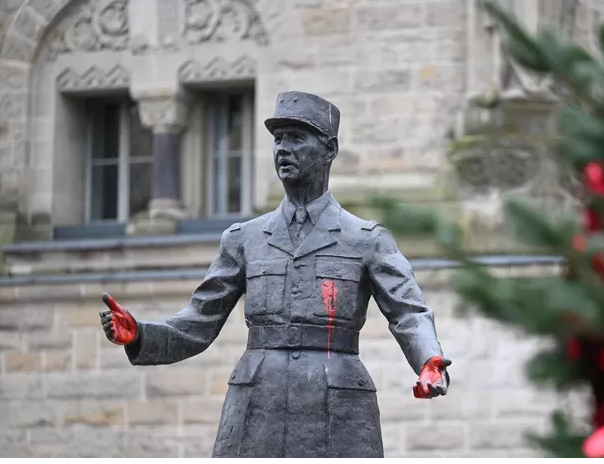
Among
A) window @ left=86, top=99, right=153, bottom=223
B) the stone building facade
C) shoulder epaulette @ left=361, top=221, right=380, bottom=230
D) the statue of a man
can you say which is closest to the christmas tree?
the statue of a man

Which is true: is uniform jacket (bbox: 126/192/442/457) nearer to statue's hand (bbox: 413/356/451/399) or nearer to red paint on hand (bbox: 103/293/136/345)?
Result: red paint on hand (bbox: 103/293/136/345)

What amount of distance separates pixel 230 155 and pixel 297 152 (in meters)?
9.77

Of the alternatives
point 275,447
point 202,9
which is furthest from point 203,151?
point 275,447

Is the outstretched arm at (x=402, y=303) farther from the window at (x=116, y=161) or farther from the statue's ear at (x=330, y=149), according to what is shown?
the window at (x=116, y=161)

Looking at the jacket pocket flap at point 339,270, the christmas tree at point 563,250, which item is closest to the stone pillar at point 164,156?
the jacket pocket flap at point 339,270

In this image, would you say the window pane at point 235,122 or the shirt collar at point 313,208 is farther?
the window pane at point 235,122

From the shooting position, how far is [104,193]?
17.6 meters

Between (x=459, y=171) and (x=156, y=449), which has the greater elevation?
(x=459, y=171)

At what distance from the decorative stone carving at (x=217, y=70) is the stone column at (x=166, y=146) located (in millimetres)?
212

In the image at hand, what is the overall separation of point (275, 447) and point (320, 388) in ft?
0.93

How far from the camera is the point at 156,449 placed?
52.2 feet

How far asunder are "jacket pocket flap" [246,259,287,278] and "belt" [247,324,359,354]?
0.22m

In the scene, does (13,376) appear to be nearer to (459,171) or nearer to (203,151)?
(203,151)

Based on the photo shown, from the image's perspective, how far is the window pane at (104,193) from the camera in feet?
57.6
